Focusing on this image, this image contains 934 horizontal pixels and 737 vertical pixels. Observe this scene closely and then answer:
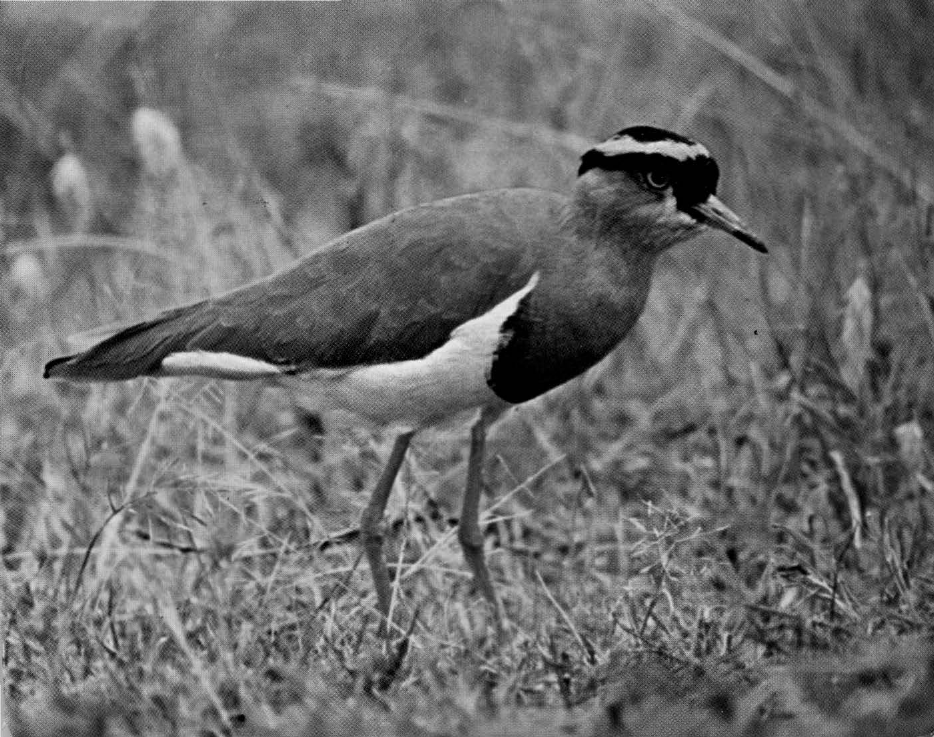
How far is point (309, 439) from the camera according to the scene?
12.9 ft

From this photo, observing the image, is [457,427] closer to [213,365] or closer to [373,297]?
[373,297]

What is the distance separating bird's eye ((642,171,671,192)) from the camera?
116 inches

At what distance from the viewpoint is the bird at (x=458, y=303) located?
9.66 feet

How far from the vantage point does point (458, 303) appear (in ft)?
9.69

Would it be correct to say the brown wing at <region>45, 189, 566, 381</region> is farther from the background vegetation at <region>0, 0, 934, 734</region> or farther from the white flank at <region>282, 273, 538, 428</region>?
the background vegetation at <region>0, 0, 934, 734</region>

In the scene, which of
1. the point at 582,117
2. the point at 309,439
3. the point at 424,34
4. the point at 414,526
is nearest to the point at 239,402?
the point at 309,439

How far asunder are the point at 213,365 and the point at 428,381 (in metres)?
A: 0.39

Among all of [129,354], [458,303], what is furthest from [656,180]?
[129,354]

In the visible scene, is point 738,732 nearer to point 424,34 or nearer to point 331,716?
point 331,716

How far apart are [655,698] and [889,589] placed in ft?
2.51

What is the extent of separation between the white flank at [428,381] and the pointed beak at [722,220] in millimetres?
305

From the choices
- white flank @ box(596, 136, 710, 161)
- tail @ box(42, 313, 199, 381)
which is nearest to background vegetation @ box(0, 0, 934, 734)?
tail @ box(42, 313, 199, 381)

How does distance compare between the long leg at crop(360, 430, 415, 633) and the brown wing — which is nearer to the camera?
the brown wing

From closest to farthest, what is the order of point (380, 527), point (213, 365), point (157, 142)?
point (213, 365)
point (380, 527)
point (157, 142)
